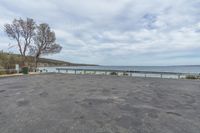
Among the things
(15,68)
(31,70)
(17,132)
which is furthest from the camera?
(31,70)

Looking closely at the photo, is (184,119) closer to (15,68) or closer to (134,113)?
(134,113)

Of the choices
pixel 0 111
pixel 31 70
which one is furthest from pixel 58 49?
pixel 0 111

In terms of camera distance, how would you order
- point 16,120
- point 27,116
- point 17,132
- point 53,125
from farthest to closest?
point 27,116
point 16,120
point 53,125
point 17,132

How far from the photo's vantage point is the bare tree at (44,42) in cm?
3225

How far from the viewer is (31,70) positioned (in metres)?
32.5

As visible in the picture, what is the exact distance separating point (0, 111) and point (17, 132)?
2.22 m

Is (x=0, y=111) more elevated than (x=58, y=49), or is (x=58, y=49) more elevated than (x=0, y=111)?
(x=58, y=49)

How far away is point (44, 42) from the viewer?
32719 mm

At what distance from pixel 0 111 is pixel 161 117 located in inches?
203

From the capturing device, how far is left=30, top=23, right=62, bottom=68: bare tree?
106 feet

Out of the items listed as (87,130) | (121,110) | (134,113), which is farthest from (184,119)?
(87,130)

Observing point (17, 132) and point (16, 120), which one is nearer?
point (17, 132)

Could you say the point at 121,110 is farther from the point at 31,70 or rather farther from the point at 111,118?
the point at 31,70

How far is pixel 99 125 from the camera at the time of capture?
406cm
